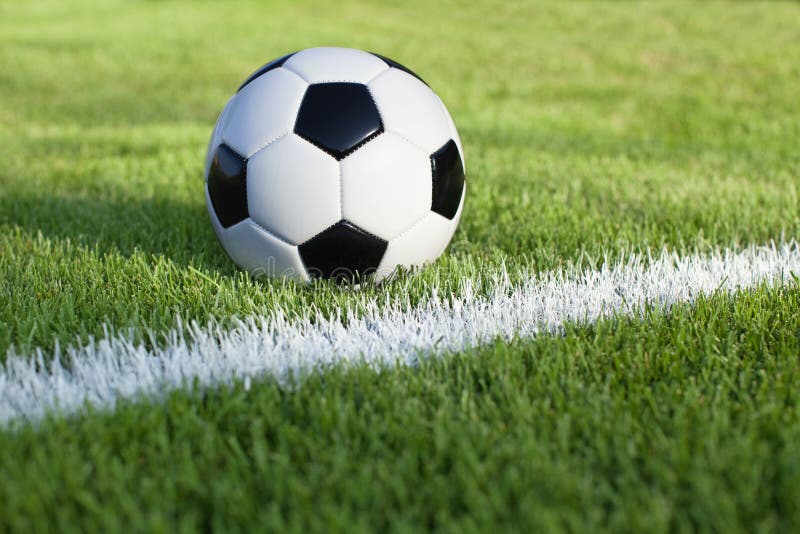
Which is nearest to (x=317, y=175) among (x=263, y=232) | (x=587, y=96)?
(x=263, y=232)

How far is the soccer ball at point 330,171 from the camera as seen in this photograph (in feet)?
8.57

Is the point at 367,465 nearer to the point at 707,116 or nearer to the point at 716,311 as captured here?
the point at 716,311

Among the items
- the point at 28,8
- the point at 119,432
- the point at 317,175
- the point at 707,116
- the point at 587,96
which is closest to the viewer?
the point at 119,432

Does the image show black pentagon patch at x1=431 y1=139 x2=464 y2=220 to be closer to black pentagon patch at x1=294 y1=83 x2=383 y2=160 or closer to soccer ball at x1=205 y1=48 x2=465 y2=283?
soccer ball at x1=205 y1=48 x2=465 y2=283

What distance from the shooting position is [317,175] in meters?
2.60

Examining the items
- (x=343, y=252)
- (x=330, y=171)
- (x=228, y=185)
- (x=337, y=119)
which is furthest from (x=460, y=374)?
(x=228, y=185)

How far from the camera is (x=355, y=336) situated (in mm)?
2379

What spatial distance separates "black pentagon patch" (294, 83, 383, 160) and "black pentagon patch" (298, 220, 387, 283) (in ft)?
0.95

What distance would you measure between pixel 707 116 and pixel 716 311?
16.9 feet

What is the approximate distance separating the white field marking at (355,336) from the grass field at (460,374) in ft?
0.26

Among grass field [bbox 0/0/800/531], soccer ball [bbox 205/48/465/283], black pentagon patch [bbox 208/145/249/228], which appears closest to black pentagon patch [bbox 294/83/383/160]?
soccer ball [bbox 205/48/465/283]

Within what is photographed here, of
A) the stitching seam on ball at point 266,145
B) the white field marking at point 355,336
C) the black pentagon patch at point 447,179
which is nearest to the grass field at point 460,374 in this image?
the white field marking at point 355,336

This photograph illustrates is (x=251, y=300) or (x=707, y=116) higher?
(x=707, y=116)

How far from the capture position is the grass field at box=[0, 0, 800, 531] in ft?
5.22
